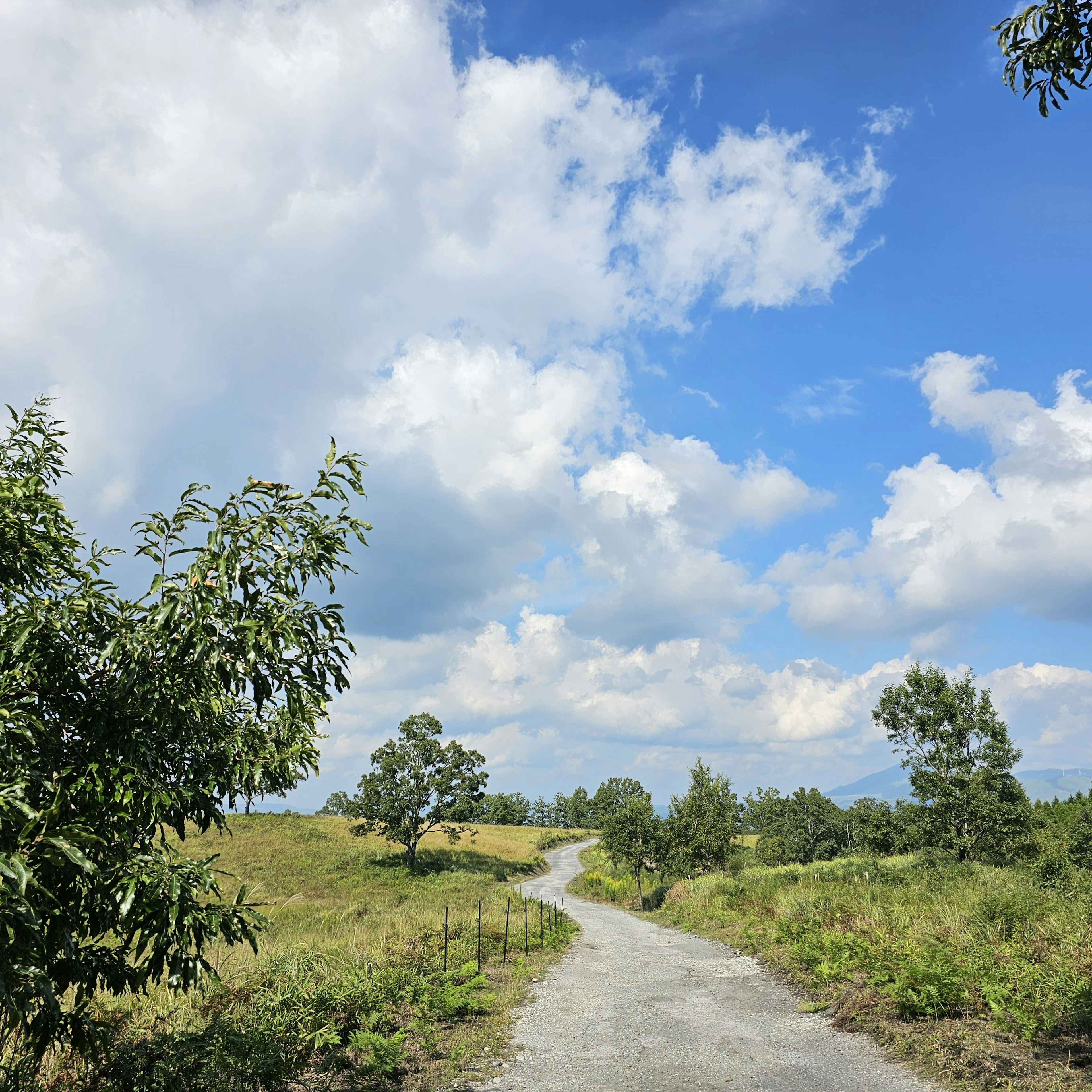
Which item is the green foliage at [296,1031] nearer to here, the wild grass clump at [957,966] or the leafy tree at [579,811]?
the wild grass clump at [957,966]

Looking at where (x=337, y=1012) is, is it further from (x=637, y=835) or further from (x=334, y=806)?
(x=334, y=806)

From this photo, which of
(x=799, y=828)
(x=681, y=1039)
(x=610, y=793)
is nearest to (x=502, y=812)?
(x=610, y=793)

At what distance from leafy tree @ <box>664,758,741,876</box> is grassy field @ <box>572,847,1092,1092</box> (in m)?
19.7

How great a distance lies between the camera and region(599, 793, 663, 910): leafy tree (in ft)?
136

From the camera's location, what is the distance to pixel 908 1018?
1036 centimetres

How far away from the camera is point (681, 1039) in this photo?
424 inches

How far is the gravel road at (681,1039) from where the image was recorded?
8.85 metres

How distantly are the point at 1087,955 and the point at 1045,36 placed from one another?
1197cm

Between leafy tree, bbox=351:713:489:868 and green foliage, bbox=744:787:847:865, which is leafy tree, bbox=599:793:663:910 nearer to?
leafy tree, bbox=351:713:489:868

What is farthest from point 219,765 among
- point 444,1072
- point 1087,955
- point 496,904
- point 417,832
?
point 417,832

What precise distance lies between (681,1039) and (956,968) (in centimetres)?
456

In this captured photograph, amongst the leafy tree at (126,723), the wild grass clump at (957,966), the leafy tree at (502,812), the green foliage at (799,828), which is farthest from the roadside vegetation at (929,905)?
A: the leafy tree at (502,812)

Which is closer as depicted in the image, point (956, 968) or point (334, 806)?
point (956, 968)

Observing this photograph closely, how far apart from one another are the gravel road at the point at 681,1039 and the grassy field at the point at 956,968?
0.66m
